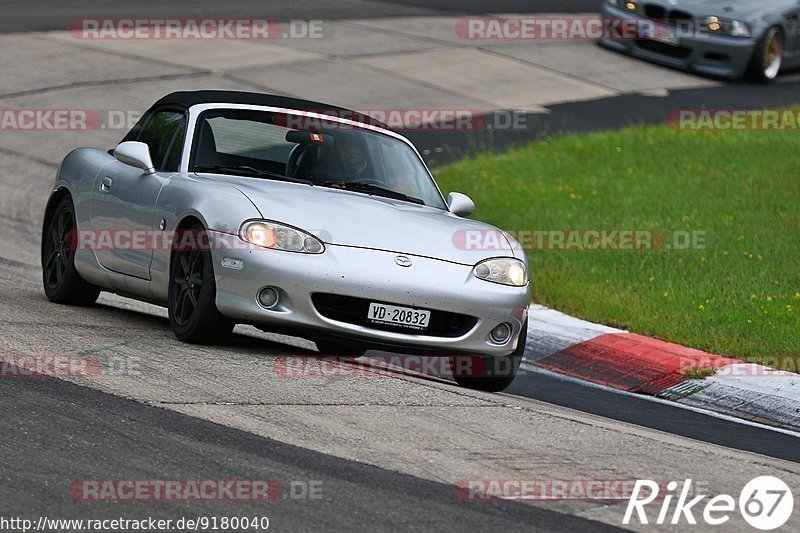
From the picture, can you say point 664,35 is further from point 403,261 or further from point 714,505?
point 714,505

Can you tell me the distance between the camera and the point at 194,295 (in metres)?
7.91

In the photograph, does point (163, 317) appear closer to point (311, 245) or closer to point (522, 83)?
point (311, 245)

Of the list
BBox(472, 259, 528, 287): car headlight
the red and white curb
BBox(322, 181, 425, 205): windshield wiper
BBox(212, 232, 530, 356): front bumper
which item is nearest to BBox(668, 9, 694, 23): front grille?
the red and white curb

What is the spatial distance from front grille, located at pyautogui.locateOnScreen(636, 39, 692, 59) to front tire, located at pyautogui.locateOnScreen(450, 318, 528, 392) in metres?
14.0

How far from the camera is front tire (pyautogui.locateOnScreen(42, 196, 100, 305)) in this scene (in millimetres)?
9594

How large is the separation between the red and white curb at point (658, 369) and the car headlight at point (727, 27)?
432 inches

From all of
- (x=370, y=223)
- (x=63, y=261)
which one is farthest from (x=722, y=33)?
(x=370, y=223)

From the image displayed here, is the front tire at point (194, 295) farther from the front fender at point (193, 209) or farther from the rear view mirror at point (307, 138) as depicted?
the rear view mirror at point (307, 138)

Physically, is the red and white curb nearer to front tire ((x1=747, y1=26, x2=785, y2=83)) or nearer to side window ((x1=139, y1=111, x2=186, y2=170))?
side window ((x1=139, y1=111, x2=186, y2=170))

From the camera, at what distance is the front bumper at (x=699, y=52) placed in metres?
21.0

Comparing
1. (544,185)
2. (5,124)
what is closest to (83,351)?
(544,185)

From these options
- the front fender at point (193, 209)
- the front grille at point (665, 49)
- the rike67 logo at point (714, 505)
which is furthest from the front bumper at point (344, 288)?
the front grille at point (665, 49)

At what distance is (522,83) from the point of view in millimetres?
20375

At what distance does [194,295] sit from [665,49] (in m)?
15.2
